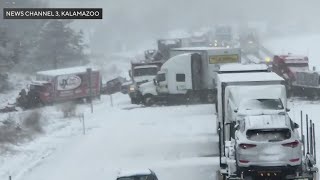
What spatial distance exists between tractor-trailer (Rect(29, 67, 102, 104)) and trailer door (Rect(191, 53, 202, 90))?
31.8ft

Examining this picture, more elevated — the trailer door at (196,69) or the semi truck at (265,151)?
the trailer door at (196,69)

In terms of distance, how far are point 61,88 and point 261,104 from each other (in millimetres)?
30954

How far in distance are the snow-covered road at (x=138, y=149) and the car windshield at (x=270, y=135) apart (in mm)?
3863

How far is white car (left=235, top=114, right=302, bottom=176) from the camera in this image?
646 inches

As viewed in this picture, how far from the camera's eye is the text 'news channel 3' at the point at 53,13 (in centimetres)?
1728

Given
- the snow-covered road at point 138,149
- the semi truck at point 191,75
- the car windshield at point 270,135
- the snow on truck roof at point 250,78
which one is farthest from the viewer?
the semi truck at point 191,75

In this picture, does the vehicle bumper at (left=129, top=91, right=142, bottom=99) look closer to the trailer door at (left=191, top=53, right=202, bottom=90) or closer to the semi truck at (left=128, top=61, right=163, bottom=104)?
the semi truck at (left=128, top=61, right=163, bottom=104)

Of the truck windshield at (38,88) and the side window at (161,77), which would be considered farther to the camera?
the truck windshield at (38,88)

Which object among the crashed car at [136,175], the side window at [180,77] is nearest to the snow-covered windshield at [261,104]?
the crashed car at [136,175]

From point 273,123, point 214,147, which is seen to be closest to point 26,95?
point 214,147

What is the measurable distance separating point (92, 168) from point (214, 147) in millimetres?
5725

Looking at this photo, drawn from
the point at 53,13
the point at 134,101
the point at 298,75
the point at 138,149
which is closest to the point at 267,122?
the point at 53,13

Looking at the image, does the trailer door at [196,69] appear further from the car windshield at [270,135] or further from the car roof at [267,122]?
the car windshield at [270,135]

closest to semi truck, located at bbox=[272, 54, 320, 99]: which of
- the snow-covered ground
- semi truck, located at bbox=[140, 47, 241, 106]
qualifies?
the snow-covered ground
